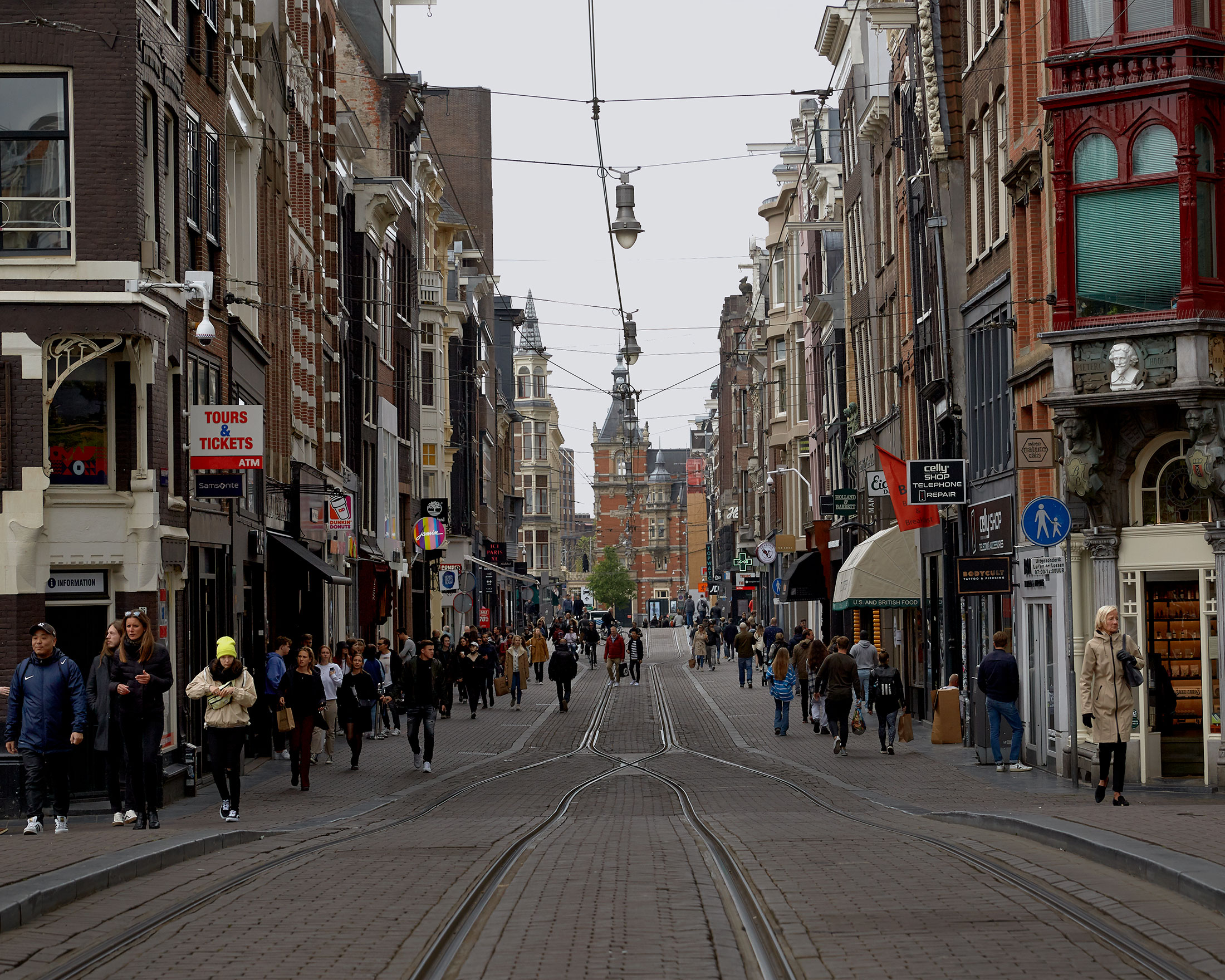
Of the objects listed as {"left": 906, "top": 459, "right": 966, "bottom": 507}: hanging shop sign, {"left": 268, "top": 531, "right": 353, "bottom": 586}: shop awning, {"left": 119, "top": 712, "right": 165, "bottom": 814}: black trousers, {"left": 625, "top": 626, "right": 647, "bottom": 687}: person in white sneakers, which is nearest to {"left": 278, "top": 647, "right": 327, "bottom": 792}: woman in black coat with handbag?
{"left": 119, "top": 712, "right": 165, "bottom": 814}: black trousers

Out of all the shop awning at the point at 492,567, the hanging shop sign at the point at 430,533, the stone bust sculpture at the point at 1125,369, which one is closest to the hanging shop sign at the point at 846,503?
the hanging shop sign at the point at 430,533

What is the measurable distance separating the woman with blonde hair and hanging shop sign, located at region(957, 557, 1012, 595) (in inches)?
233

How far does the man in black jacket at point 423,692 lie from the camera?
77.8ft

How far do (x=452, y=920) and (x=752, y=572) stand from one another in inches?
2735

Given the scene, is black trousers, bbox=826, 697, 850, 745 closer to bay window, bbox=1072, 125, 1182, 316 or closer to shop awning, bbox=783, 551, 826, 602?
bay window, bbox=1072, 125, 1182, 316

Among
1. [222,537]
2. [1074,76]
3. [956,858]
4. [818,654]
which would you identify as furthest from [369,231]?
[956,858]

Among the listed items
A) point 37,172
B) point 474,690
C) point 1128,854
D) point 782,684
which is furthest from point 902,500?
point 1128,854

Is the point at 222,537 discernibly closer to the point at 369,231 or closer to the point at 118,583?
the point at 118,583

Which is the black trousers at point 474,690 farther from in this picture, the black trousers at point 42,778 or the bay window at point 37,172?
the black trousers at point 42,778

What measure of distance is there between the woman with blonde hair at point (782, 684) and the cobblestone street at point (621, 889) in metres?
7.74

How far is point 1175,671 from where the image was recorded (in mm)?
21469

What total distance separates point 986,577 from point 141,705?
38.9ft

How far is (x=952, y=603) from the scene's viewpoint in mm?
32656

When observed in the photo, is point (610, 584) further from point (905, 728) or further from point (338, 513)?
point (905, 728)
